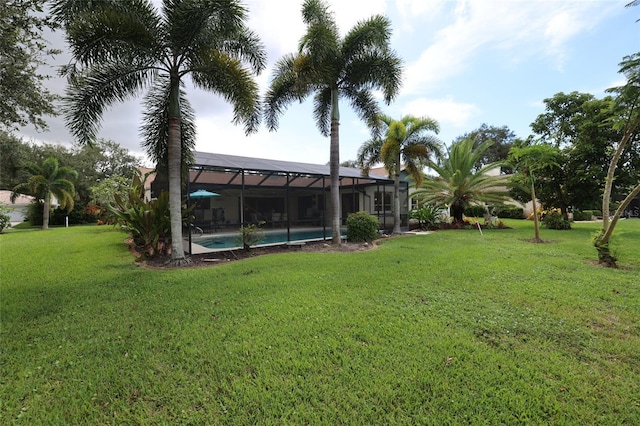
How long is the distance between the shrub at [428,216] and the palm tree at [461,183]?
64 centimetres

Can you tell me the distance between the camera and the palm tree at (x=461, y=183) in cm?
1650

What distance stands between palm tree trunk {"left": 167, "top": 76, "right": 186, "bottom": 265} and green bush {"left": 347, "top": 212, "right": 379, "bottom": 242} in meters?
6.17

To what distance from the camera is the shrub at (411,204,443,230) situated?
657 inches

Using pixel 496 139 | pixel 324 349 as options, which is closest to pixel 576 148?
pixel 324 349

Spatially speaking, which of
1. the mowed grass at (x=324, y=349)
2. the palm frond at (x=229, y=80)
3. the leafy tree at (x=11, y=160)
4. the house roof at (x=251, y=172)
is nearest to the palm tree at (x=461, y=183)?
the house roof at (x=251, y=172)

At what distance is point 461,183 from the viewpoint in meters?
16.6

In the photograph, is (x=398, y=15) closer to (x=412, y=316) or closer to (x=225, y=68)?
(x=225, y=68)

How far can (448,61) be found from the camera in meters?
9.61

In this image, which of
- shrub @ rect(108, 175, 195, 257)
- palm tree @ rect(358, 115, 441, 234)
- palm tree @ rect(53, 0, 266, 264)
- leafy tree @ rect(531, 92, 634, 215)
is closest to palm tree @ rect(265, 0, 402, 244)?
palm tree @ rect(53, 0, 266, 264)

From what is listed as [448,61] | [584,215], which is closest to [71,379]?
[448,61]

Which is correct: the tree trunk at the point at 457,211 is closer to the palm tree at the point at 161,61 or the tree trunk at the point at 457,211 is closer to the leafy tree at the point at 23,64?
the palm tree at the point at 161,61

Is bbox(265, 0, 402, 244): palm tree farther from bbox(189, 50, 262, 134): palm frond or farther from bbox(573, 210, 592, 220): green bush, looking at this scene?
bbox(573, 210, 592, 220): green bush

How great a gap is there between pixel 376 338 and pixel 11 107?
11.0 m

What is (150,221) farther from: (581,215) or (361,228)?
(581,215)
